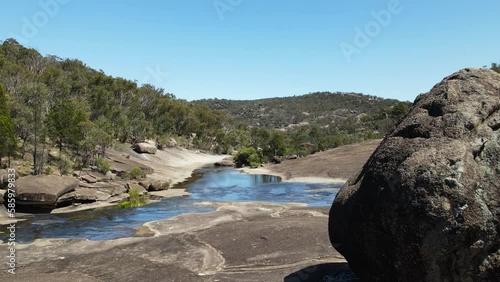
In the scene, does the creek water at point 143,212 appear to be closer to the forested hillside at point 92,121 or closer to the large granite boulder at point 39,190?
the large granite boulder at point 39,190

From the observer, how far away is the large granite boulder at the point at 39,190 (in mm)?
32500

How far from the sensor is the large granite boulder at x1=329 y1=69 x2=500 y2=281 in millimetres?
8055

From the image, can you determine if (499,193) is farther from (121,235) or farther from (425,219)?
(121,235)

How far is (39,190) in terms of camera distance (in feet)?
108

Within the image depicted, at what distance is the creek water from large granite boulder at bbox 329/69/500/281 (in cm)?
1605

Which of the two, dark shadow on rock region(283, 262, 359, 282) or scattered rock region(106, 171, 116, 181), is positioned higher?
scattered rock region(106, 171, 116, 181)

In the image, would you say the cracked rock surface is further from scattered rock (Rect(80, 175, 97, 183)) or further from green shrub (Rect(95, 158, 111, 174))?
green shrub (Rect(95, 158, 111, 174))

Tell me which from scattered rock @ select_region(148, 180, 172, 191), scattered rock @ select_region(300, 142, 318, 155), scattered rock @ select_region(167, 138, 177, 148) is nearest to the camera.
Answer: scattered rock @ select_region(148, 180, 172, 191)

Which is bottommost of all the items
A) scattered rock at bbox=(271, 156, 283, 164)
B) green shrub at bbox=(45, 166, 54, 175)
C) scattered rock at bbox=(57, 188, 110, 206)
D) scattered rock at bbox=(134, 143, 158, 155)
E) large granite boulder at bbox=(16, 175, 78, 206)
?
scattered rock at bbox=(57, 188, 110, 206)

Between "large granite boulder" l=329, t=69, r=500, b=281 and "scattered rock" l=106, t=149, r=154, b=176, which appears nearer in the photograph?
"large granite boulder" l=329, t=69, r=500, b=281

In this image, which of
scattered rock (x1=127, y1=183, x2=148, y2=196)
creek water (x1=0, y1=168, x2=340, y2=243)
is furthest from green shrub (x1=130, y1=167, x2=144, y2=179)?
scattered rock (x1=127, y1=183, x2=148, y2=196)

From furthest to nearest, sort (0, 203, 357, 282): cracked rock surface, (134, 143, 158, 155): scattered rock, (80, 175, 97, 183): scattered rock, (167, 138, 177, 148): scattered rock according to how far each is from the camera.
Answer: (167, 138, 177, 148): scattered rock, (134, 143, 158, 155): scattered rock, (80, 175, 97, 183): scattered rock, (0, 203, 357, 282): cracked rock surface

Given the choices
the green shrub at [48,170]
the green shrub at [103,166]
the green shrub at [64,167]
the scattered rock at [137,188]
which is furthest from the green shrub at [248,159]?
the green shrub at [48,170]

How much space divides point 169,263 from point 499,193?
1194 centimetres
